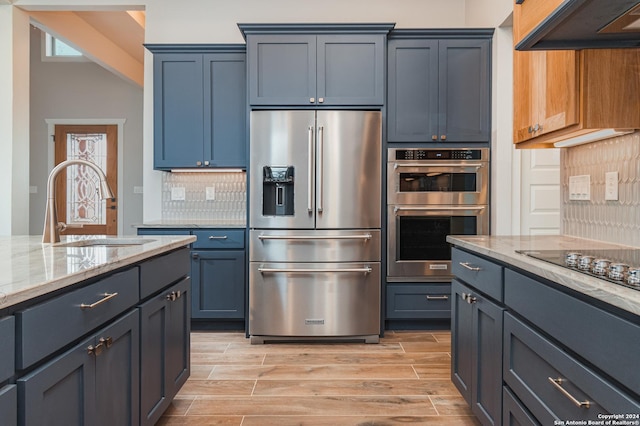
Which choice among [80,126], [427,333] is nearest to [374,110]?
[427,333]

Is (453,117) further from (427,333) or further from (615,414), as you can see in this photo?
(615,414)

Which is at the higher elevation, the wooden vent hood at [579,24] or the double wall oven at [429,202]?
the wooden vent hood at [579,24]

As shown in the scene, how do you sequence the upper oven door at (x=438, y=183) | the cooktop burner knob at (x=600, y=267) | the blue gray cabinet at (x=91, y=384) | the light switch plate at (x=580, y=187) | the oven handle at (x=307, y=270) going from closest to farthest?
A: the blue gray cabinet at (x=91, y=384)
the cooktop burner knob at (x=600, y=267)
the light switch plate at (x=580, y=187)
the oven handle at (x=307, y=270)
the upper oven door at (x=438, y=183)

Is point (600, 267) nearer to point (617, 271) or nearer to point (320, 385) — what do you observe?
point (617, 271)

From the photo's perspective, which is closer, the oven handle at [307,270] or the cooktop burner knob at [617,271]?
the cooktop burner knob at [617,271]

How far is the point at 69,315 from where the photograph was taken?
112 cm

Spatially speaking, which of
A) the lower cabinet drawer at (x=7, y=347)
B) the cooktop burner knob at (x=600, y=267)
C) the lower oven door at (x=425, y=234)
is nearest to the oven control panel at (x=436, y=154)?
the lower oven door at (x=425, y=234)

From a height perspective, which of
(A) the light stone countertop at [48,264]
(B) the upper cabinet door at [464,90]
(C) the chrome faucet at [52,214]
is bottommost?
(A) the light stone countertop at [48,264]

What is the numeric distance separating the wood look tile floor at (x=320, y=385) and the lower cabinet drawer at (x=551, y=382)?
2.51ft

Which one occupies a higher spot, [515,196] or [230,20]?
[230,20]

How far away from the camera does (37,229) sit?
6848 millimetres

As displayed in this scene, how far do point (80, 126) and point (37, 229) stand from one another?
186 centimetres

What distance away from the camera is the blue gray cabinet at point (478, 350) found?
162cm

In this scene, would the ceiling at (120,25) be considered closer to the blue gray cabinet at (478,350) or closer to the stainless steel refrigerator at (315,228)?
the stainless steel refrigerator at (315,228)
